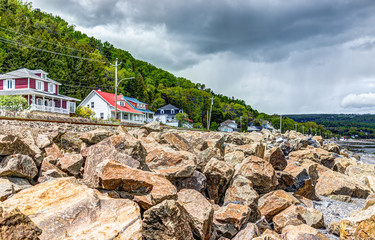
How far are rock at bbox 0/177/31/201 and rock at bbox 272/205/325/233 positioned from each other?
7.60 metres

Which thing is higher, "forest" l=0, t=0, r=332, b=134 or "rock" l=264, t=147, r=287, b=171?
"forest" l=0, t=0, r=332, b=134

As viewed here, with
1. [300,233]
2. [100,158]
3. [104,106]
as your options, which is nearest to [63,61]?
[104,106]

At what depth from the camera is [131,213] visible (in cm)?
482

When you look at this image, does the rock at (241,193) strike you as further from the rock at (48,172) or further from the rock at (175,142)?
the rock at (48,172)

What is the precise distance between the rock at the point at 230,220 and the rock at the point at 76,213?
3197mm

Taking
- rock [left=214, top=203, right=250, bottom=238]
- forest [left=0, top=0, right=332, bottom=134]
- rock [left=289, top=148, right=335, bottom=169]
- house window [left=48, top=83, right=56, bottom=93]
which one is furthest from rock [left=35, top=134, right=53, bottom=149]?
forest [left=0, top=0, right=332, bottom=134]

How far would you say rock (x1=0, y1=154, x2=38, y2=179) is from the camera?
679cm

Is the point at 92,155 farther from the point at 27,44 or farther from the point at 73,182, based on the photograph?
the point at 27,44

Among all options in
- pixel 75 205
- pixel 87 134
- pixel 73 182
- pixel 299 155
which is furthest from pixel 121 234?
pixel 299 155

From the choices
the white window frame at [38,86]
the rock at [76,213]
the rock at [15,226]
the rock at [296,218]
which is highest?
the white window frame at [38,86]

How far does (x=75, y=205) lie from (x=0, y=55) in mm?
57632

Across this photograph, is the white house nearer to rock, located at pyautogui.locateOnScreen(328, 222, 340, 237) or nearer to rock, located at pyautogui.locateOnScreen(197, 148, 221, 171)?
rock, located at pyautogui.locateOnScreen(197, 148, 221, 171)

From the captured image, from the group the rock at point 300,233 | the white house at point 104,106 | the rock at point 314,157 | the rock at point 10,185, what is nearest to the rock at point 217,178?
the rock at point 300,233

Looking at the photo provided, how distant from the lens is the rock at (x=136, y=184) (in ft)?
20.4
